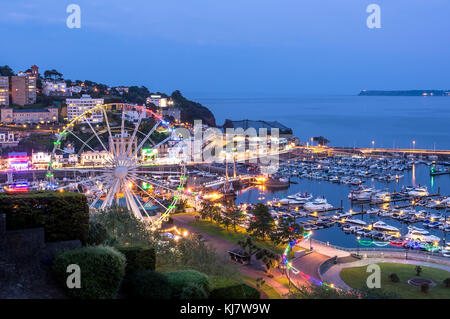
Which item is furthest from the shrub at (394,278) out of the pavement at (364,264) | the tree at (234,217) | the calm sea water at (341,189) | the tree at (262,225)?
the calm sea water at (341,189)

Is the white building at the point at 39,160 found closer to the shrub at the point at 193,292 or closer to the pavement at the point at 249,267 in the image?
the pavement at the point at 249,267

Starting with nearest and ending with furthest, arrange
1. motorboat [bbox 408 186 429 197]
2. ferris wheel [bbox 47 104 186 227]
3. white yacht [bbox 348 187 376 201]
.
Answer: ferris wheel [bbox 47 104 186 227] < white yacht [bbox 348 187 376 201] < motorboat [bbox 408 186 429 197]

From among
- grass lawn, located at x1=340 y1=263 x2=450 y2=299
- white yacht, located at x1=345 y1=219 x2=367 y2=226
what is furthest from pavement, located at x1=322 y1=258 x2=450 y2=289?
white yacht, located at x1=345 y1=219 x2=367 y2=226

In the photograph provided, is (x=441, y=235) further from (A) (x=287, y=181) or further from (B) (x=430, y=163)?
(B) (x=430, y=163)

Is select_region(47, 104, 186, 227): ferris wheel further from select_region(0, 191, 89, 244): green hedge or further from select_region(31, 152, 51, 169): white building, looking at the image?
select_region(0, 191, 89, 244): green hedge

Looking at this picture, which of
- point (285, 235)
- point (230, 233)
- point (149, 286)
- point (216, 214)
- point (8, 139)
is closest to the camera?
point (149, 286)

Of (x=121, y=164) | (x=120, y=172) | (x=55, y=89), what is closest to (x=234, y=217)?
(x=121, y=164)

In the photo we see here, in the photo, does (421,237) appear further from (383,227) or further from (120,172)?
(120,172)
